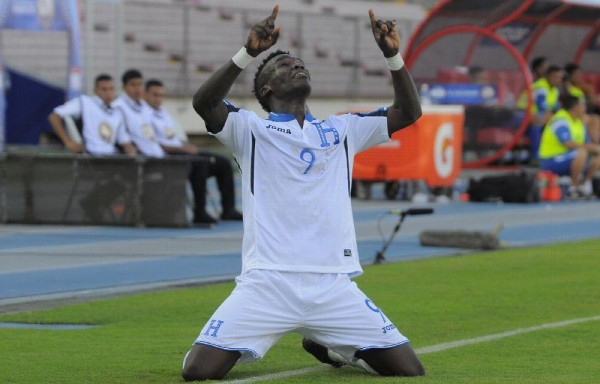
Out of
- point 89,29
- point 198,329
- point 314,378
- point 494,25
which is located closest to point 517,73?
point 494,25

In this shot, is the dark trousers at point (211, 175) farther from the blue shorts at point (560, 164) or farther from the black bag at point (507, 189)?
the blue shorts at point (560, 164)

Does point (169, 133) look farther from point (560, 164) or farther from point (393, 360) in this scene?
point (393, 360)

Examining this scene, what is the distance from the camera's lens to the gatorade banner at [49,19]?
20641mm

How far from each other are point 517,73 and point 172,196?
35.6 ft

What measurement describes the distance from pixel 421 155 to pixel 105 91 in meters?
5.48

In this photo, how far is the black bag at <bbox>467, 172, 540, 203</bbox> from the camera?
2089 centimetres

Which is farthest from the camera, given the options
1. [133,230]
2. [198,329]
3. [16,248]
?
[133,230]

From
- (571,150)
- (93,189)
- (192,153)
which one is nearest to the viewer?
(93,189)

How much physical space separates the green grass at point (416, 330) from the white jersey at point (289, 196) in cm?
61

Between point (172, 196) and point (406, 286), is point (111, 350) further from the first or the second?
point (172, 196)

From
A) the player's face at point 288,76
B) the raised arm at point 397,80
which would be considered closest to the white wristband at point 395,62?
the raised arm at point 397,80

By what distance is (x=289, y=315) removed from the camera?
705cm

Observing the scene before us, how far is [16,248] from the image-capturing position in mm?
14266

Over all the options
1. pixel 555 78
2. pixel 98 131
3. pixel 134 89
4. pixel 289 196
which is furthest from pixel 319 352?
pixel 555 78
